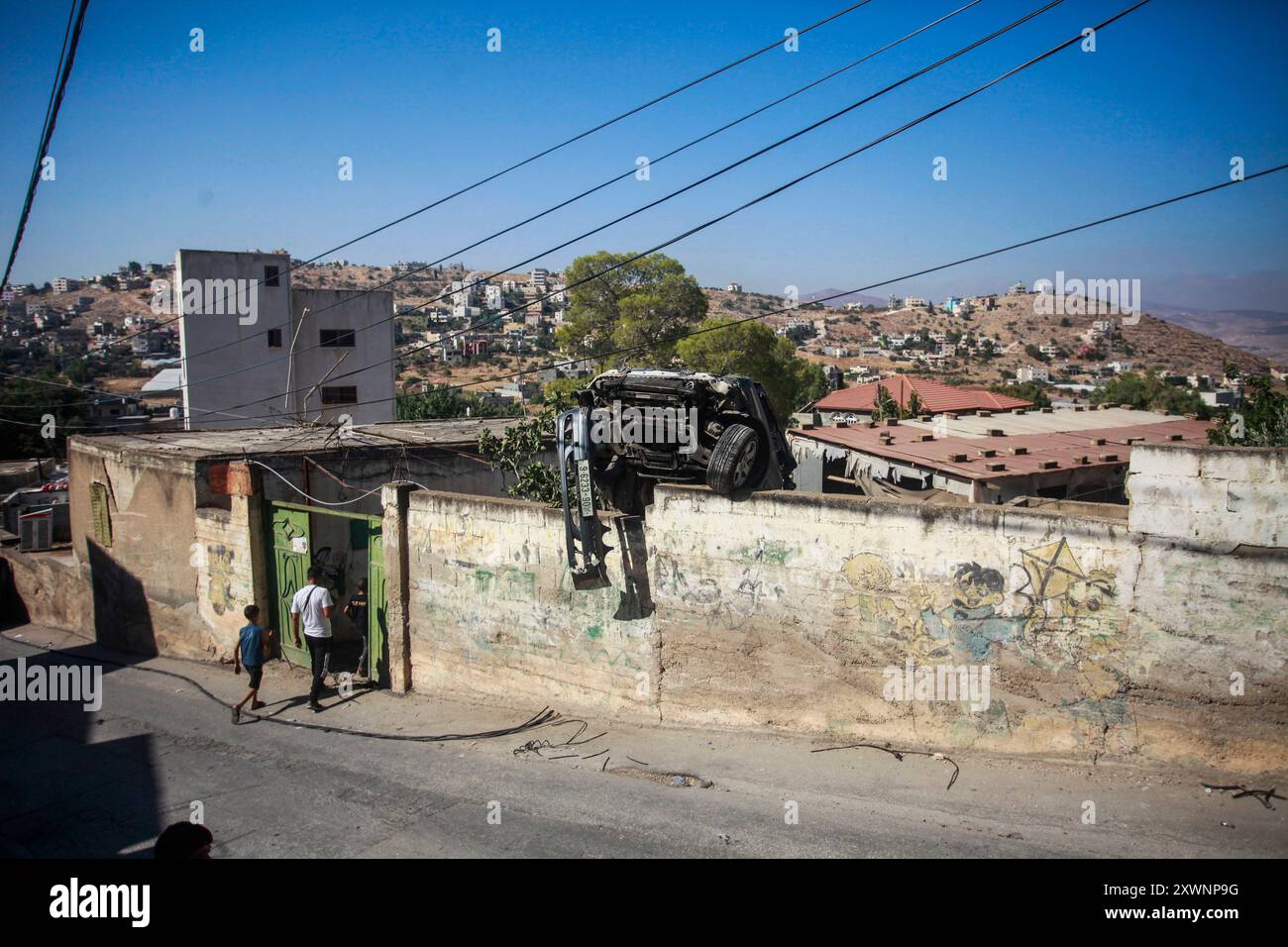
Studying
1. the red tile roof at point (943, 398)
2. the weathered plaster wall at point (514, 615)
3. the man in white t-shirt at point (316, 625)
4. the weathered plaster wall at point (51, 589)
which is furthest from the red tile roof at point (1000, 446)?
the weathered plaster wall at point (51, 589)

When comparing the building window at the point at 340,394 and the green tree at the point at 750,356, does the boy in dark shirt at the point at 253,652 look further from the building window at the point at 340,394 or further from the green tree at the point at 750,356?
the building window at the point at 340,394

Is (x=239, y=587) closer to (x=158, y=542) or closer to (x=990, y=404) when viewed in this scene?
(x=158, y=542)

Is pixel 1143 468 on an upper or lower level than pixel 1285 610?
upper

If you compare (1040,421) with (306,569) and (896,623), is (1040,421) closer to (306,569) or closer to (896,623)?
(896,623)

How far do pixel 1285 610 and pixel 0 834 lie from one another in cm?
1049

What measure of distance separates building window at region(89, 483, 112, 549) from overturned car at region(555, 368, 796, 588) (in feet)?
32.9

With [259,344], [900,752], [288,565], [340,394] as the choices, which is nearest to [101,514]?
[288,565]

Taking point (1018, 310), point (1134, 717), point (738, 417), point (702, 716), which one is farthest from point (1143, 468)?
point (1018, 310)

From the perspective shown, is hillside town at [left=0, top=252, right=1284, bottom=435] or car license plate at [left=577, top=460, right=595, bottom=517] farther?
hillside town at [left=0, top=252, right=1284, bottom=435]

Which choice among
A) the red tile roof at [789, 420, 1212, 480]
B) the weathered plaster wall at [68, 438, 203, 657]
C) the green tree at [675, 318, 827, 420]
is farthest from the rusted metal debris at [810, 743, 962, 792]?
the green tree at [675, 318, 827, 420]

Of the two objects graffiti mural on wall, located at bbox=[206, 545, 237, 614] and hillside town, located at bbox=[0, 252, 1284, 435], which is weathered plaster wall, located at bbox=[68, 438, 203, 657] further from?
hillside town, located at bbox=[0, 252, 1284, 435]

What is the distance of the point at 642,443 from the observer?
8.75 metres

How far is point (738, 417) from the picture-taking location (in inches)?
344

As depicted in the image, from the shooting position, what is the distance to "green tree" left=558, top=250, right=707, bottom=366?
31.8 meters
